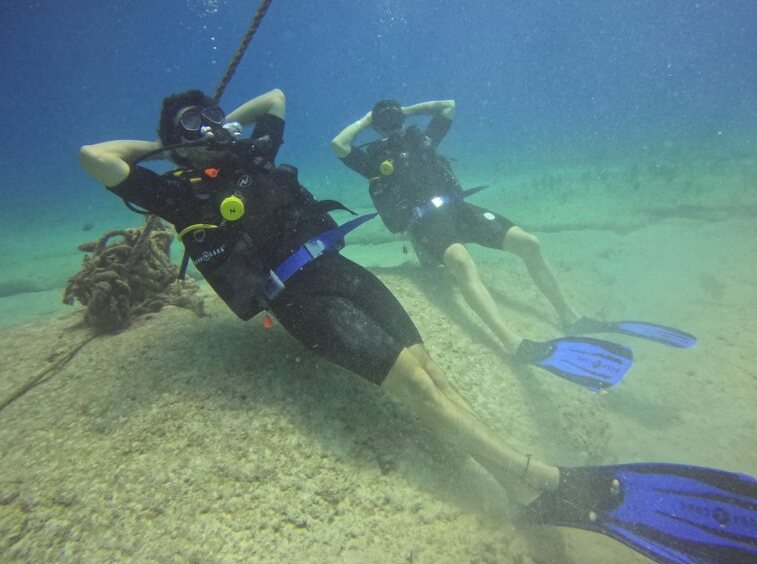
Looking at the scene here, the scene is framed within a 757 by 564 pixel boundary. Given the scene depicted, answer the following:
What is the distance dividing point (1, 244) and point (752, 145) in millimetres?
33692

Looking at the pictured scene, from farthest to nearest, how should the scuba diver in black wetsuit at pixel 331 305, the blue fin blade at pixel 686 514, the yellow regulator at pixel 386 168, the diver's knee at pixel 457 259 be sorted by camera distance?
the yellow regulator at pixel 386 168
the diver's knee at pixel 457 259
the scuba diver in black wetsuit at pixel 331 305
the blue fin blade at pixel 686 514

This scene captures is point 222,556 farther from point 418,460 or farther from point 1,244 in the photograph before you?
point 1,244

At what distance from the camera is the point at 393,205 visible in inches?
235

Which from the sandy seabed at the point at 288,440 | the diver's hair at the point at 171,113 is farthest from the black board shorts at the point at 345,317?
the diver's hair at the point at 171,113

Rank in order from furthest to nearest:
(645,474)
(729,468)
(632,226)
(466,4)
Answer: (466,4), (632,226), (729,468), (645,474)

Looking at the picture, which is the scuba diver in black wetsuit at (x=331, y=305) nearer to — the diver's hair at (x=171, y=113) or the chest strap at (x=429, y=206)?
the diver's hair at (x=171, y=113)

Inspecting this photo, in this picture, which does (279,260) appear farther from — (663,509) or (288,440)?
(663,509)

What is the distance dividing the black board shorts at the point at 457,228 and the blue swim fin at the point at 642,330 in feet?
5.09

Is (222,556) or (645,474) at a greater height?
(222,556)

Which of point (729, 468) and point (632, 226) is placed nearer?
point (729, 468)

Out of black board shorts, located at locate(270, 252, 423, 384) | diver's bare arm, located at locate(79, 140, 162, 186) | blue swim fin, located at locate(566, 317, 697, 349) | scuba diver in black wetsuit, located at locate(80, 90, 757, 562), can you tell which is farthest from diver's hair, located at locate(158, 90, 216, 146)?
blue swim fin, located at locate(566, 317, 697, 349)

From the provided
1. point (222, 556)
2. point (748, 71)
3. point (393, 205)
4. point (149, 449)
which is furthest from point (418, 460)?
point (748, 71)

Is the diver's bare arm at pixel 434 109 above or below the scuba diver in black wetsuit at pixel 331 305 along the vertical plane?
above

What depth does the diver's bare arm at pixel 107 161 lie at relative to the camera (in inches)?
107
